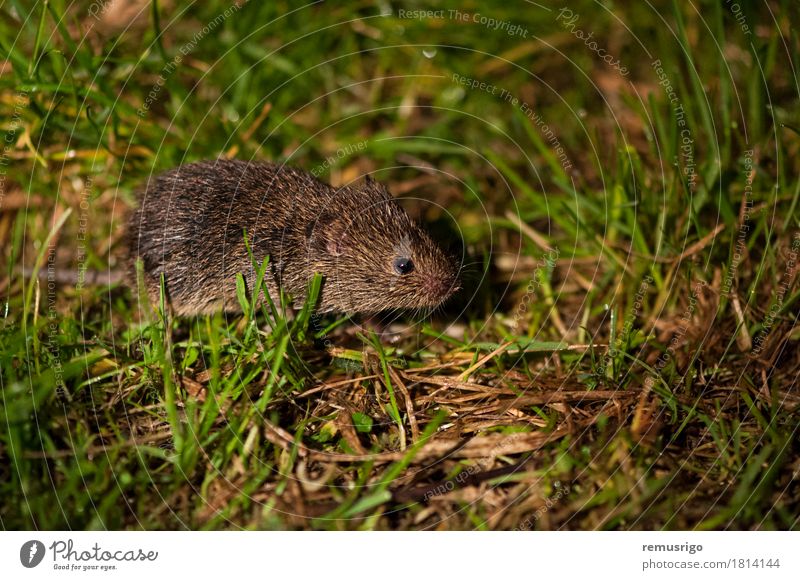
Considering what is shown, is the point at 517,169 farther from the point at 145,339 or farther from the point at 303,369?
the point at 145,339

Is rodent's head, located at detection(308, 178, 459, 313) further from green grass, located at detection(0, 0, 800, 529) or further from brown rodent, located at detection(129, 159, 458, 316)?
green grass, located at detection(0, 0, 800, 529)

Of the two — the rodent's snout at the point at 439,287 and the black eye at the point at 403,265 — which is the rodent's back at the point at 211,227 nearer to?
the black eye at the point at 403,265

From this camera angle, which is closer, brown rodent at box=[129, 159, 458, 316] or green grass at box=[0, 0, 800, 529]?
green grass at box=[0, 0, 800, 529]

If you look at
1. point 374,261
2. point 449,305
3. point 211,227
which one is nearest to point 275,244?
point 211,227

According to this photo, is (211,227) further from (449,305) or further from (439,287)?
(449,305)

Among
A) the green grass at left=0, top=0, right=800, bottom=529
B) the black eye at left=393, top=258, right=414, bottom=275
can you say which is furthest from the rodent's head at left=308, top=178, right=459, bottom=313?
the green grass at left=0, top=0, right=800, bottom=529

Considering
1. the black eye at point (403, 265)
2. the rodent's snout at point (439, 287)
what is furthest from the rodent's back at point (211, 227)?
the rodent's snout at point (439, 287)

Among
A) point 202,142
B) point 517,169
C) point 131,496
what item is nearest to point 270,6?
point 202,142
